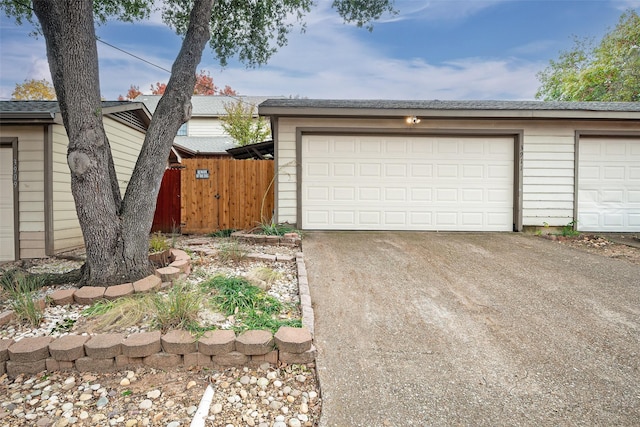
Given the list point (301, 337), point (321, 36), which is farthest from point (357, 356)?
point (321, 36)

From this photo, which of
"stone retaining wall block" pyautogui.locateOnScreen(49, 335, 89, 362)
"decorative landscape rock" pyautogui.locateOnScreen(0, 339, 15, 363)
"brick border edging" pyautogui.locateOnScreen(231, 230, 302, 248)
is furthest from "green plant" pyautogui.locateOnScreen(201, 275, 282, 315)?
"brick border edging" pyautogui.locateOnScreen(231, 230, 302, 248)

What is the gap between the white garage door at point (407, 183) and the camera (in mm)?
6887

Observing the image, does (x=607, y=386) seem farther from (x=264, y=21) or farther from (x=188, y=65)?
(x=264, y=21)

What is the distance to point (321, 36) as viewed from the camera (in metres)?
10.3

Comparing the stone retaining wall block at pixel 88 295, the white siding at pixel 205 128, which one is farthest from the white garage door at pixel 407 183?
the white siding at pixel 205 128

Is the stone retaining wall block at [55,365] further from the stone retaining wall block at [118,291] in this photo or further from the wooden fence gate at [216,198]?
the wooden fence gate at [216,198]

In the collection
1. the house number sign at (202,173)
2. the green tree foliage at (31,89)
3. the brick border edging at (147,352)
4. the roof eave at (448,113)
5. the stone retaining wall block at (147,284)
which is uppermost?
the green tree foliage at (31,89)

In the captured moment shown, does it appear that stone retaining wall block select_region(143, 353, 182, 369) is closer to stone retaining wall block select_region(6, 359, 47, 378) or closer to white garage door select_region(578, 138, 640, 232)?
stone retaining wall block select_region(6, 359, 47, 378)

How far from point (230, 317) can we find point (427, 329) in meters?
1.67

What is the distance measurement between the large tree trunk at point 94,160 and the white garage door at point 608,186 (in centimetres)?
808

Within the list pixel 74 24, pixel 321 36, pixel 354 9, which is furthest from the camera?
pixel 321 36

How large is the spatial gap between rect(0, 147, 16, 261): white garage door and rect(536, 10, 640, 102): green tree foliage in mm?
22234

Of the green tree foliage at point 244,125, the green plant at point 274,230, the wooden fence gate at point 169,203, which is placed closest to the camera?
the green plant at point 274,230

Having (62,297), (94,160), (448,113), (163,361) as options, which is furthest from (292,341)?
(448,113)
